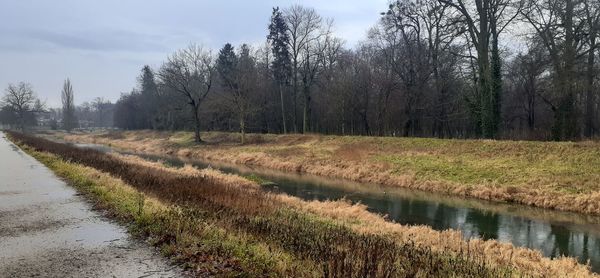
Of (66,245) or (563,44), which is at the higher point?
(563,44)

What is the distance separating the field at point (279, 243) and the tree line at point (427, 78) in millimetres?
20608

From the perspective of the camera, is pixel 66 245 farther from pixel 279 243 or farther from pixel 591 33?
pixel 591 33

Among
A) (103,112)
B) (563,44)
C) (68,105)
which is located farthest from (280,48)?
(103,112)

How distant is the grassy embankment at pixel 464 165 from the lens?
18.3m

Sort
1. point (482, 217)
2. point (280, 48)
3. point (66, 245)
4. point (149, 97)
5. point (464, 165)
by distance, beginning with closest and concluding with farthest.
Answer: point (66, 245), point (482, 217), point (464, 165), point (280, 48), point (149, 97)

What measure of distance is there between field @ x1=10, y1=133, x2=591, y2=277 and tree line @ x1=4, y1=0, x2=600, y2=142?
20.6 m

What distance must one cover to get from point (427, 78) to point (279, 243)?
35492 mm

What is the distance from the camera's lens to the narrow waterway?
41.3 ft

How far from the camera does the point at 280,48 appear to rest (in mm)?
53062

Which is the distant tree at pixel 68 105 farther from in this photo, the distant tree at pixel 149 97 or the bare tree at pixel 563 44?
the bare tree at pixel 563 44

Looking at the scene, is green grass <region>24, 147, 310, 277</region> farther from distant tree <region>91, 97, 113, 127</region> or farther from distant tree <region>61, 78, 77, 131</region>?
distant tree <region>91, 97, 113, 127</region>

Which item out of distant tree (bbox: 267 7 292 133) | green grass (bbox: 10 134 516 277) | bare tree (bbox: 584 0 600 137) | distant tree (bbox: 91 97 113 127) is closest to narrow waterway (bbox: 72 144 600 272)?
green grass (bbox: 10 134 516 277)

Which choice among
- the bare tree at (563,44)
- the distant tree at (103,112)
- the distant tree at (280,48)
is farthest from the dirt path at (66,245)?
the distant tree at (103,112)

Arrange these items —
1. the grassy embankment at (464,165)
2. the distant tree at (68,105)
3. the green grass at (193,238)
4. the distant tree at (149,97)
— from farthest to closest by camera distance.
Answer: the distant tree at (68,105), the distant tree at (149,97), the grassy embankment at (464,165), the green grass at (193,238)
